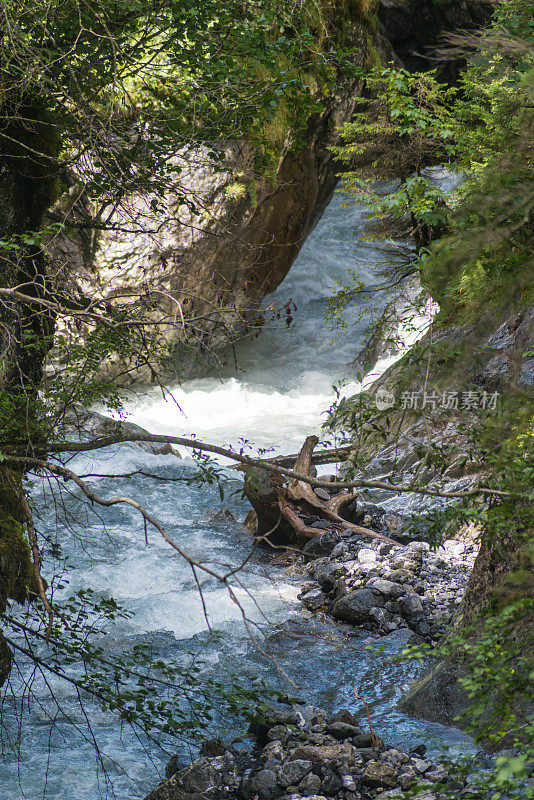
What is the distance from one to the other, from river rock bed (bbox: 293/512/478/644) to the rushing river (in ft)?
0.63

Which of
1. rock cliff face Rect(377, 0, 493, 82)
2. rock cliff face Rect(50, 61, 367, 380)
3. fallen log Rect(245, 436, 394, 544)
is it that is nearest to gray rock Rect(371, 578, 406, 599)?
fallen log Rect(245, 436, 394, 544)

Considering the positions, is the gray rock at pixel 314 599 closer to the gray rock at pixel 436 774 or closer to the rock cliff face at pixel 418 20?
the gray rock at pixel 436 774

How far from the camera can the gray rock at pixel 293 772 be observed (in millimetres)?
3326

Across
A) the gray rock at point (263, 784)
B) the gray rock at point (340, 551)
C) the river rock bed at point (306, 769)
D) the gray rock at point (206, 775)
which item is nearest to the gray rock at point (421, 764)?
the river rock bed at point (306, 769)

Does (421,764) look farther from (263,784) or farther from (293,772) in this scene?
(263,784)

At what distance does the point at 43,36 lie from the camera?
13.8ft

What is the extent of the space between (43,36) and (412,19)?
12.2m

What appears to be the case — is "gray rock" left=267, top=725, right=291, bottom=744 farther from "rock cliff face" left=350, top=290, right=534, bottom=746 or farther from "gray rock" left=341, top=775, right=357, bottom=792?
"rock cliff face" left=350, top=290, right=534, bottom=746

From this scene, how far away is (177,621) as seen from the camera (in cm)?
575

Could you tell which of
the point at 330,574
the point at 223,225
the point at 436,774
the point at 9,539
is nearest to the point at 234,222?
the point at 223,225

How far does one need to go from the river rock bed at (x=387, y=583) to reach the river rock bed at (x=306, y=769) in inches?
65.1

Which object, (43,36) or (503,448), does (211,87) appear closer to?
(43,36)

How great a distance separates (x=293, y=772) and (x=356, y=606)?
2.27m

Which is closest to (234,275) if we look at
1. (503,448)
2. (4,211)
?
(4,211)
